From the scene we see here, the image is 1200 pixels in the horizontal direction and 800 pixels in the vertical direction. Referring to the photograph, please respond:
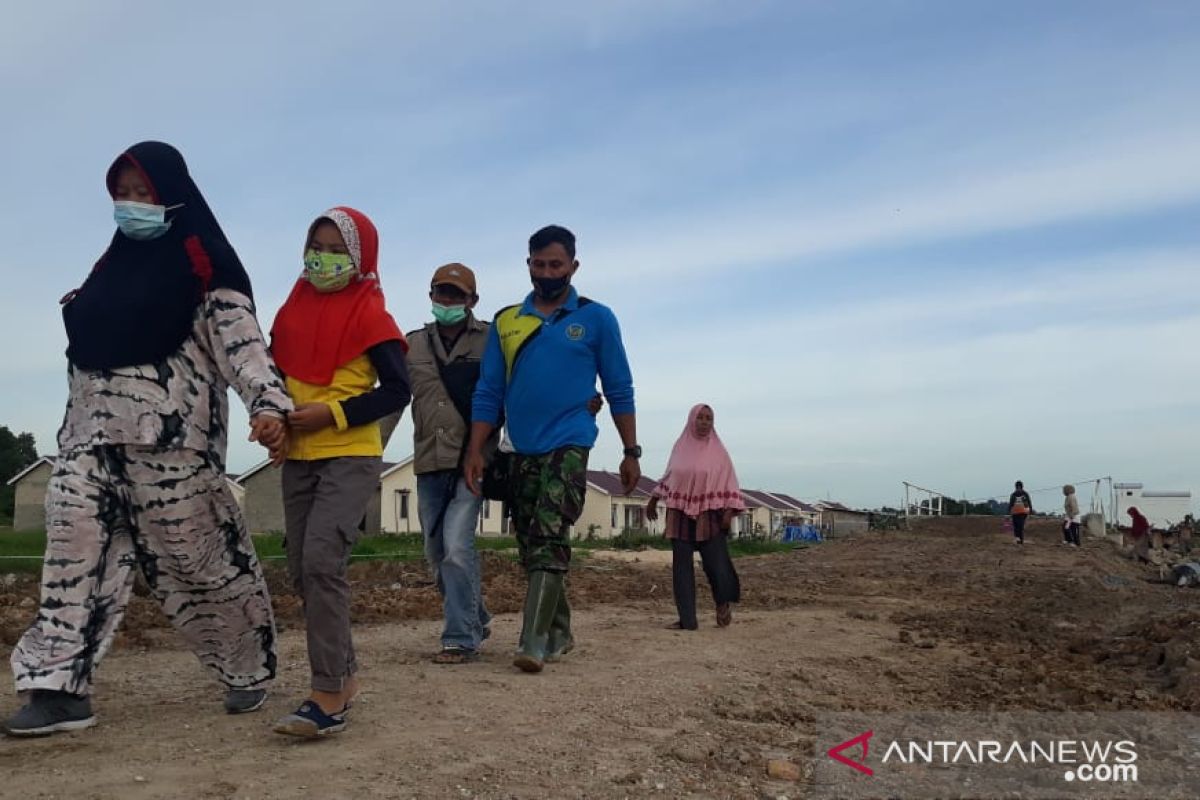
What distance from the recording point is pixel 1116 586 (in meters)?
14.4

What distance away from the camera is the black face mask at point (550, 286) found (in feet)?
17.0

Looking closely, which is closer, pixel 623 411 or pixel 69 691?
pixel 69 691

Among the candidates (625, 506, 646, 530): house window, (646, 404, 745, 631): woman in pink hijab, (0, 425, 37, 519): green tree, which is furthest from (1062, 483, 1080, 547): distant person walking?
(0, 425, 37, 519): green tree

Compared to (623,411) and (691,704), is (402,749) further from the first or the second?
(623,411)

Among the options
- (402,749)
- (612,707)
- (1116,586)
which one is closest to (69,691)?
(402,749)

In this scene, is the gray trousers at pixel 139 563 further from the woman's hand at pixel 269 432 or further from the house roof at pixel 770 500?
the house roof at pixel 770 500

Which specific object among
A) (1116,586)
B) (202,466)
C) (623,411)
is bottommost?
(1116,586)

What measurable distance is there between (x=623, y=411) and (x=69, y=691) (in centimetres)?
266

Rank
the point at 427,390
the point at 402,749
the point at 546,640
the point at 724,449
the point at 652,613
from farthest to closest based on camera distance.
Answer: the point at 652,613, the point at 724,449, the point at 427,390, the point at 546,640, the point at 402,749

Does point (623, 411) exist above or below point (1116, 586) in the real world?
above

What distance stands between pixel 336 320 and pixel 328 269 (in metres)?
0.18

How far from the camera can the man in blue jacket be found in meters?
5.00

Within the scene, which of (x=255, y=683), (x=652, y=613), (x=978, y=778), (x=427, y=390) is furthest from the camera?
(x=652, y=613)

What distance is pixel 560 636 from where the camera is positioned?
5523mm
